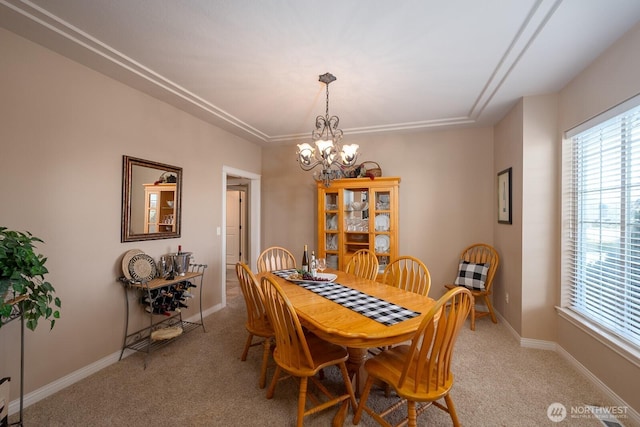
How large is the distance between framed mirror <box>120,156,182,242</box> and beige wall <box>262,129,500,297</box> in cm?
250

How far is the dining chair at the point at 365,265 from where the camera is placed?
2.97 metres

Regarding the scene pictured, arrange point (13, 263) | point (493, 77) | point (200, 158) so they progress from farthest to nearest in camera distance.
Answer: point (200, 158)
point (493, 77)
point (13, 263)

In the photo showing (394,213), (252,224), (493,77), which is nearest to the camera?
(493,77)

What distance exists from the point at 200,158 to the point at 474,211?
3.65 metres

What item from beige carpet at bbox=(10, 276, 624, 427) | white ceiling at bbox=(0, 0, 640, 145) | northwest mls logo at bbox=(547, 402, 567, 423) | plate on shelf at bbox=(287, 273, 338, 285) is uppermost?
white ceiling at bbox=(0, 0, 640, 145)

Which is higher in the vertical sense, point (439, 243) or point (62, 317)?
point (439, 243)

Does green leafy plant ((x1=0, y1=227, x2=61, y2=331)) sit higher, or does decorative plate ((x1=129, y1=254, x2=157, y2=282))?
green leafy plant ((x1=0, y1=227, x2=61, y2=331))

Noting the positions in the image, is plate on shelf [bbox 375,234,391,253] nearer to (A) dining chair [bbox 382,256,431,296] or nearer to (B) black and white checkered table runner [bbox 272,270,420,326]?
(A) dining chair [bbox 382,256,431,296]

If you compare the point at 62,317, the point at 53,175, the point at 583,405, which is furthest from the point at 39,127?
the point at 583,405

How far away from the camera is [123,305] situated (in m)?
2.64

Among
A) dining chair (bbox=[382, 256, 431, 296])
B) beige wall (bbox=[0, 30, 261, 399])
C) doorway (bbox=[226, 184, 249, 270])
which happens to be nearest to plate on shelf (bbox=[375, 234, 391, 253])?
dining chair (bbox=[382, 256, 431, 296])

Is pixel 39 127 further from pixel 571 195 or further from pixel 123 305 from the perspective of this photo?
pixel 571 195

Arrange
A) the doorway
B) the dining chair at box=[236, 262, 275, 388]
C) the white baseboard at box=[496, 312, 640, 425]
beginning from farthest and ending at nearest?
1. the doorway
2. the dining chair at box=[236, 262, 275, 388]
3. the white baseboard at box=[496, 312, 640, 425]

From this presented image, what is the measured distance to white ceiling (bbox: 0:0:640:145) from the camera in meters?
1.72
